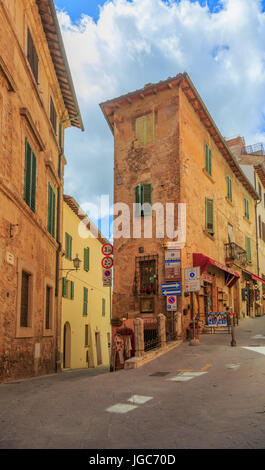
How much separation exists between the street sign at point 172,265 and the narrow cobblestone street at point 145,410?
707cm

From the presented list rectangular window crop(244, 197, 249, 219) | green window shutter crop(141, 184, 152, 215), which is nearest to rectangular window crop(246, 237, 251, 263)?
rectangular window crop(244, 197, 249, 219)

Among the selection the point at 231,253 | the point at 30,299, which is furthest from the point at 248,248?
the point at 30,299

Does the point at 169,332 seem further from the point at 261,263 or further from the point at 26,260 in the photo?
the point at 261,263

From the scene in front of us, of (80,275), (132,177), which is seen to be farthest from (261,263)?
(132,177)

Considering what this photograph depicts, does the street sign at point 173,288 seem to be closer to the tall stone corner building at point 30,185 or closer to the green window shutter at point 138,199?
Answer: the green window shutter at point 138,199

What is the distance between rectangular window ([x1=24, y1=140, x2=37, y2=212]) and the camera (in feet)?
37.7

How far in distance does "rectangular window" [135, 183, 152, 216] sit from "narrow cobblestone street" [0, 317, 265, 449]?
952cm

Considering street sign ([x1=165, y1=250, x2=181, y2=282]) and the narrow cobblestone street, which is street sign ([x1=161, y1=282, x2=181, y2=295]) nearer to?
street sign ([x1=165, y1=250, x2=181, y2=282])

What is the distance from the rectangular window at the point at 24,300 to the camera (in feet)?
37.1

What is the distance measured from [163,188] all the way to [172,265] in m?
3.46

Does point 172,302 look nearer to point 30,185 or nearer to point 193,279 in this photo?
point 193,279

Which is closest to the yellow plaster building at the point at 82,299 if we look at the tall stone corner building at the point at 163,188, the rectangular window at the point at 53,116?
the tall stone corner building at the point at 163,188

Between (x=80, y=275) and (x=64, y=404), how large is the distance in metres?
20.4

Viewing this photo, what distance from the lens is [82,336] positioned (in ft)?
88.0
